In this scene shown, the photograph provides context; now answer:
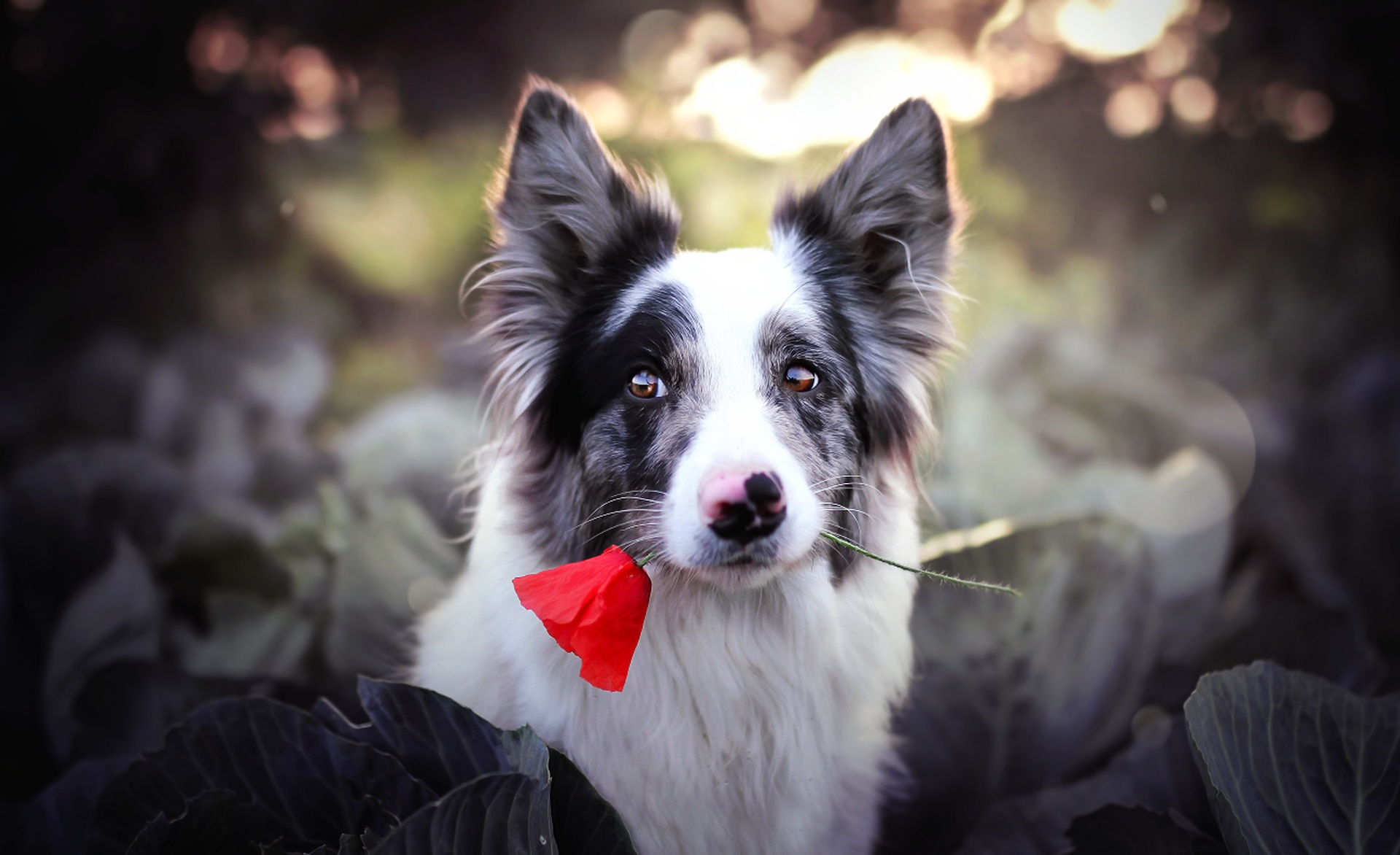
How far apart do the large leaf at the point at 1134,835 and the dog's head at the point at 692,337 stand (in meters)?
0.42

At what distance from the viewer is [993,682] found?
121 centimetres

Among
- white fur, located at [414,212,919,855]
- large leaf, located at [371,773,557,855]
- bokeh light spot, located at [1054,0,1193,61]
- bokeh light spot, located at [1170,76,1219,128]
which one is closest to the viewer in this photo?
large leaf, located at [371,773,557,855]

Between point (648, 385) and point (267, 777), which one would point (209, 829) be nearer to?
point (267, 777)

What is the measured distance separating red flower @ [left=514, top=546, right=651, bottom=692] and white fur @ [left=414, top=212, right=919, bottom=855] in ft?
0.37

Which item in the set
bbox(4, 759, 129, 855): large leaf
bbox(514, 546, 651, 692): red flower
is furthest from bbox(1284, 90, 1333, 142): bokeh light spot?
bbox(4, 759, 129, 855): large leaf

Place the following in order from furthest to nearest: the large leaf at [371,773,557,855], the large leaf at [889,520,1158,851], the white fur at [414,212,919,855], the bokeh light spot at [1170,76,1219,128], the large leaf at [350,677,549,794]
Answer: the bokeh light spot at [1170,76,1219,128] < the large leaf at [889,520,1158,851] < the white fur at [414,212,919,855] < the large leaf at [350,677,549,794] < the large leaf at [371,773,557,855]

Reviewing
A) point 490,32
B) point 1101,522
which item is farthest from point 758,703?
point 490,32

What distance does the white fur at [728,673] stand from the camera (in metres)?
0.91

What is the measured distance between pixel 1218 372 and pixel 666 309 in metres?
1.64

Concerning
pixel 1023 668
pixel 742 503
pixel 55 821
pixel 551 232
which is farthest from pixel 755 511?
pixel 55 821

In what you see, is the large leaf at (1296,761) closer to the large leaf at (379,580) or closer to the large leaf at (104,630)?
the large leaf at (379,580)

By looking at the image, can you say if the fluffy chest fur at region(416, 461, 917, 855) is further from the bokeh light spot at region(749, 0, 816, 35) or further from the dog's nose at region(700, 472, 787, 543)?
the bokeh light spot at region(749, 0, 816, 35)

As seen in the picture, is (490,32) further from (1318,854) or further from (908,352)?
(1318,854)

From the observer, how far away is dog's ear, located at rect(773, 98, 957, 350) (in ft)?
3.24
